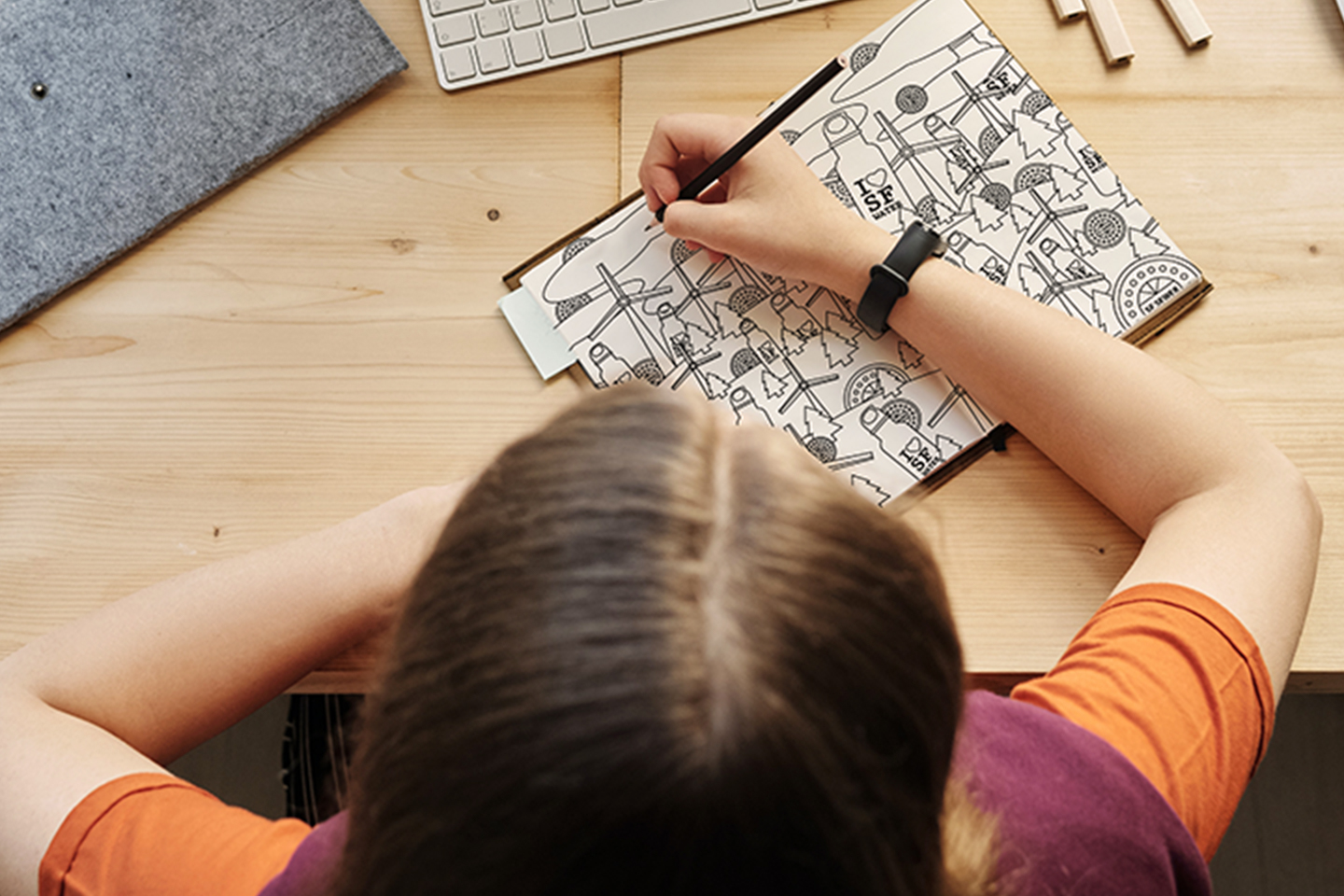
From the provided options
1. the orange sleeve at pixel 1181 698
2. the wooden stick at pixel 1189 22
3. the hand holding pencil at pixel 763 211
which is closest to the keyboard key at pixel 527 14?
the hand holding pencil at pixel 763 211

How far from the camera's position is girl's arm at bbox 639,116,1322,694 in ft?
1.60

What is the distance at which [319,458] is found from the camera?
1.90ft

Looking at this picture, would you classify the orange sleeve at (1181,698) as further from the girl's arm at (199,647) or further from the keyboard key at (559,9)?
the keyboard key at (559,9)

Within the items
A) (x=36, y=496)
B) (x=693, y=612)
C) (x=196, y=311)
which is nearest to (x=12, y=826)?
(x=36, y=496)

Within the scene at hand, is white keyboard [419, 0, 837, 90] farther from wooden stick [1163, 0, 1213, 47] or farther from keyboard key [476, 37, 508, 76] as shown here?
wooden stick [1163, 0, 1213, 47]

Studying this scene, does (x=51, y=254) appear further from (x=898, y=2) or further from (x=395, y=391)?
(x=898, y=2)

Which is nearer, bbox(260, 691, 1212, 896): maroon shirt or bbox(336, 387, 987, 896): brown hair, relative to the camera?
bbox(336, 387, 987, 896): brown hair

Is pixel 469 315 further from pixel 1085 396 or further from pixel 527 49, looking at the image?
pixel 1085 396

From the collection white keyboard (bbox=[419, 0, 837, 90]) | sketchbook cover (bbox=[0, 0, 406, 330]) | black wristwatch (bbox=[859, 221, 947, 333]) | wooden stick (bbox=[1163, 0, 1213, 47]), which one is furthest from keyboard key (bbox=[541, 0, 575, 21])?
wooden stick (bbox=[1163, 0, 1213, 47])

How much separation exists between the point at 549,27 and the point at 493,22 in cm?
4

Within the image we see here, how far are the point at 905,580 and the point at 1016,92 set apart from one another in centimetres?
45

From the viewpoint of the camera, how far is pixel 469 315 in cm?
60

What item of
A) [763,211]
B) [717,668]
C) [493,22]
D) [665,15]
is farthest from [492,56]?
[717,668]

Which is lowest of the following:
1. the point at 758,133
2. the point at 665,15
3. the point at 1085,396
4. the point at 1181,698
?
the point at 1181,698
